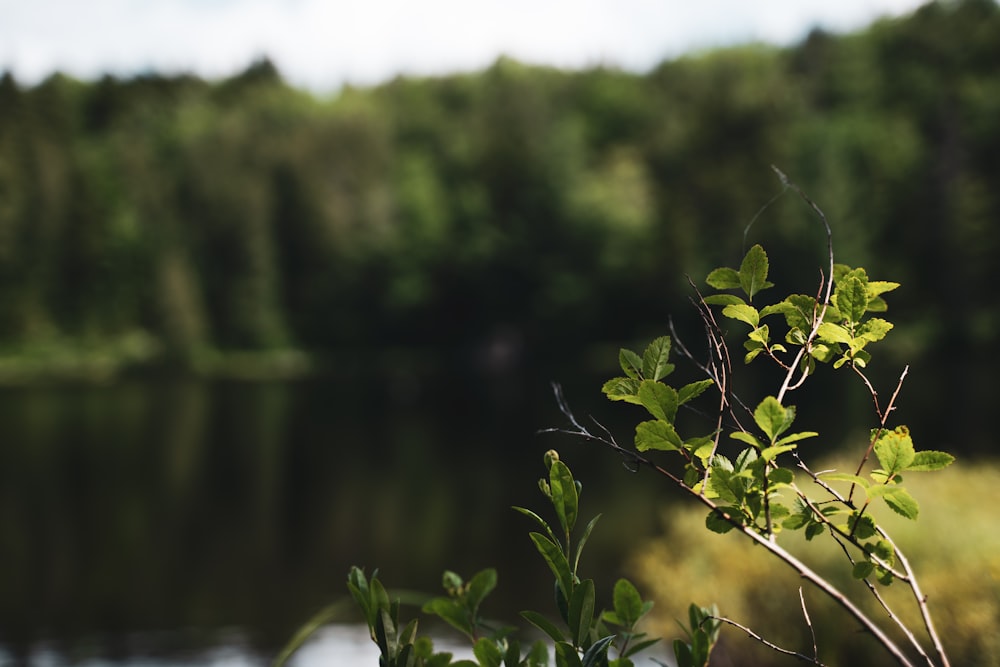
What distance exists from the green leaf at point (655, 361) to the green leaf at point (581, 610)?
0.26 meters

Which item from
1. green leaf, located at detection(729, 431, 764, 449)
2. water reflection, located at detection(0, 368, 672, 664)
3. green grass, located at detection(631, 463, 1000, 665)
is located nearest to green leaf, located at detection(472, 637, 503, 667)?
green leaf, located at detection(729, 431, 764, 449)

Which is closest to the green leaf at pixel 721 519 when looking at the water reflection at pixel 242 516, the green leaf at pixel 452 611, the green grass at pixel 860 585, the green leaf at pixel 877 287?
the green leaf at pixel 877 287

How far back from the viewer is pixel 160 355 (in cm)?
6144

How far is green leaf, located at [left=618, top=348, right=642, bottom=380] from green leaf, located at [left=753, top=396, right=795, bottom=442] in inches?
7.1

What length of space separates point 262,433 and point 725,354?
1257 inches

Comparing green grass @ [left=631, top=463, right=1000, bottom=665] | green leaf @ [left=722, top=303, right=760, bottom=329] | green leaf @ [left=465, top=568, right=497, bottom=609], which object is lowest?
green grass @ [left=631, top=463, right=1000, bottom=665]

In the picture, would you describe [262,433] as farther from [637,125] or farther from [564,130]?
[637,125]

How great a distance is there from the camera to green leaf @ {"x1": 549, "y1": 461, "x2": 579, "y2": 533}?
121 centimetres

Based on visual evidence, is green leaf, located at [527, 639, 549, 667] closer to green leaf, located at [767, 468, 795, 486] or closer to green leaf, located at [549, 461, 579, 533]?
green leaf, located at [549, 461, 579, 533]

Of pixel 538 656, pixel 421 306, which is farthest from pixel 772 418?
pixel 421 306

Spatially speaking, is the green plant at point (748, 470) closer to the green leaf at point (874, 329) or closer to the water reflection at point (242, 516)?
the green leaf at point (874, 329)

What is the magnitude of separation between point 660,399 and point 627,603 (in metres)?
0.43

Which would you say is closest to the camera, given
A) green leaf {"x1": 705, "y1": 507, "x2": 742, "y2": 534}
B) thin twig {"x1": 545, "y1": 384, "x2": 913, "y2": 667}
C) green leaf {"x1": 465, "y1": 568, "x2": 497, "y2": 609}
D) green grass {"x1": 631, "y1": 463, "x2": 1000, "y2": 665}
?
thin twig {"x1": 545, "y1": 384, "x2": 913, "y2": 667}

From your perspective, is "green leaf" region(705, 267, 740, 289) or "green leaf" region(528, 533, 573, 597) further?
"green leaf" region(705, 267, 740, 289)
